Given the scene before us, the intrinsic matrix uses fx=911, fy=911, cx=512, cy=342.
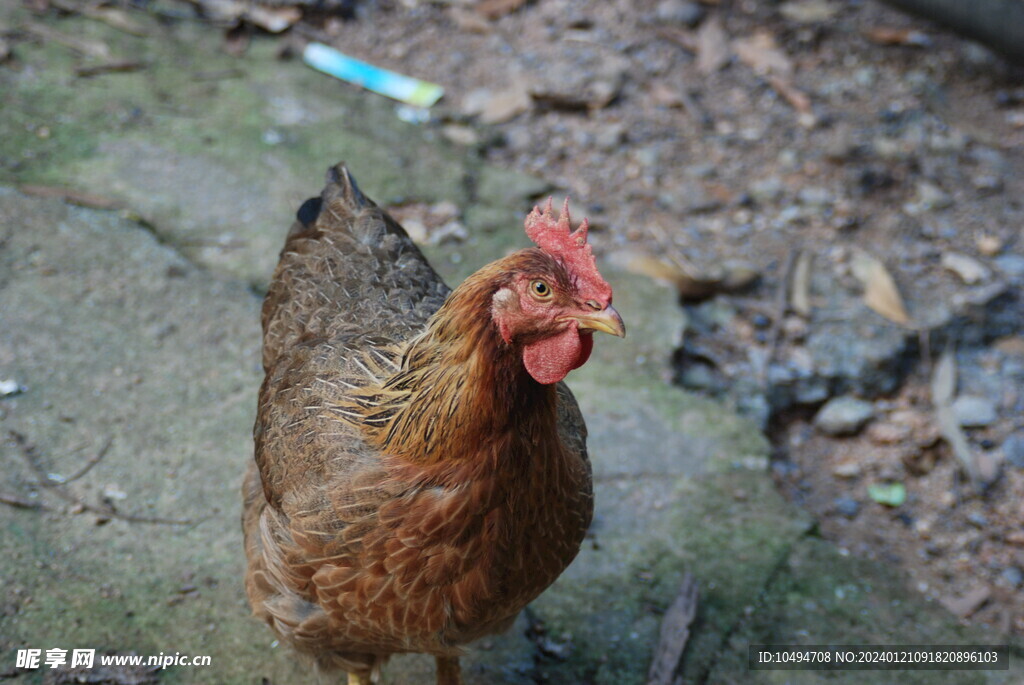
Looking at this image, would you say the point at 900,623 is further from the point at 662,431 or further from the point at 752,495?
the point at 662,431

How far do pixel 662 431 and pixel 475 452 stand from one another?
199 cm

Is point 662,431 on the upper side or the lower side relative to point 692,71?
lower

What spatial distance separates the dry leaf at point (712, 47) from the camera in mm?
6316

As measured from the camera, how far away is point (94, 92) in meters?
5.51

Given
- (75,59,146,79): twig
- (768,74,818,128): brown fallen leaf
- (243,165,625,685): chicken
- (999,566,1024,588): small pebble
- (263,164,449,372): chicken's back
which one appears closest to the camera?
(243,165,625,685): chicken

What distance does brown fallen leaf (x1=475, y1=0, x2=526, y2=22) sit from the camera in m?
6.71

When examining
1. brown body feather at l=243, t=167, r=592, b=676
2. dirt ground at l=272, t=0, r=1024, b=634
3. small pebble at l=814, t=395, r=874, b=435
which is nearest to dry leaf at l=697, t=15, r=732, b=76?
dirt ground at l=272, t=0, r=1024, b=634

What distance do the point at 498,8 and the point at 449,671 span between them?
507cm

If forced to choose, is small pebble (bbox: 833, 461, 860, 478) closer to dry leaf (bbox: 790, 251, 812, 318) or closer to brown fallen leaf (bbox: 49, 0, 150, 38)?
dry leaf (bbox: 790, 251, 812, 318)

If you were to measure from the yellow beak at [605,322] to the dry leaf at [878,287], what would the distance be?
10.6 ft

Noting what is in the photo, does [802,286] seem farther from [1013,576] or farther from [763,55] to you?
[763,55]

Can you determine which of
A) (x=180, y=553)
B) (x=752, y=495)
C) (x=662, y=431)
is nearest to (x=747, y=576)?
(x=752, y=495)

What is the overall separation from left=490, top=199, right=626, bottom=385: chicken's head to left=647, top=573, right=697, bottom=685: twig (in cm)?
152

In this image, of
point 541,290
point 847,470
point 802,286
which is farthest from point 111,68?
point 847,470
